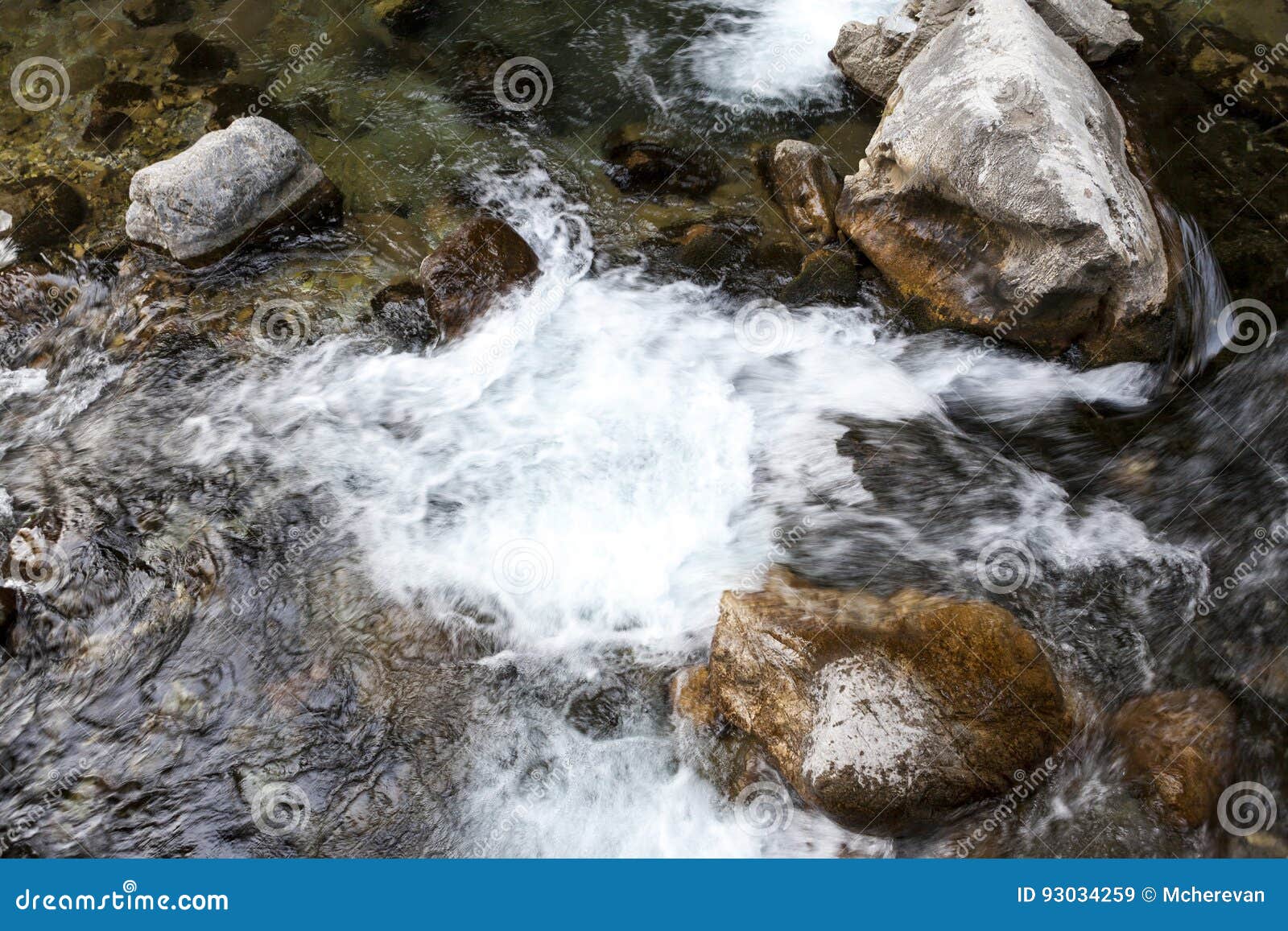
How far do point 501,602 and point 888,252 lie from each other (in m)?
4.09

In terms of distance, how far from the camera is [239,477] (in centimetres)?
589

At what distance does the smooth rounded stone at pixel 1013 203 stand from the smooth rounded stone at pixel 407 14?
17.5 feet

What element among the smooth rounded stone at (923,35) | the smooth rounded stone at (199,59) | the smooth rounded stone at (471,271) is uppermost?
the smooth rounded stone at (923,35)

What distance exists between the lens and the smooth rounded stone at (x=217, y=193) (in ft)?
22.5

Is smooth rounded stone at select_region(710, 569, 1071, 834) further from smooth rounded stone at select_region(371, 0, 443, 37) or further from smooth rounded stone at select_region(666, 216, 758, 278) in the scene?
smooth rounded stone at select_region(371, 0, 443, 37)

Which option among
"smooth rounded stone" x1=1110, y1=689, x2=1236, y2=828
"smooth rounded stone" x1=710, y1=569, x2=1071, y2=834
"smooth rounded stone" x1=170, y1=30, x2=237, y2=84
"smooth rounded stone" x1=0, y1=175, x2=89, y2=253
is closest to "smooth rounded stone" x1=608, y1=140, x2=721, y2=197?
"smooth rounded stone" x1=710, y1=569, x2=1071, y2=834

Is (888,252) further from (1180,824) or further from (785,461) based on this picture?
(1180,824)

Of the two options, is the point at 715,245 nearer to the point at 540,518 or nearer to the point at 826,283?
the point at 826,283

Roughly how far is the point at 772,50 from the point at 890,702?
7171mm

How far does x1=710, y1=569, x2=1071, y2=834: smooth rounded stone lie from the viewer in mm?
4066

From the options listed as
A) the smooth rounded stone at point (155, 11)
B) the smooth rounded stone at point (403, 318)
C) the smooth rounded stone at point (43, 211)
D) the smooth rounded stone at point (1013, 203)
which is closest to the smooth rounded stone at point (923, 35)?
the smooth rounded stone at point (1013, 203)

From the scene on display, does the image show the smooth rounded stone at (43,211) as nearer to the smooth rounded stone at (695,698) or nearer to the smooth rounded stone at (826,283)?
the smooth rounded stone at (826,283)

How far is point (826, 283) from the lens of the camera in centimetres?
680

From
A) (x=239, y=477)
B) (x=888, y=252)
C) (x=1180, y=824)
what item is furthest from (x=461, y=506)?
(x=1180, y=824)
